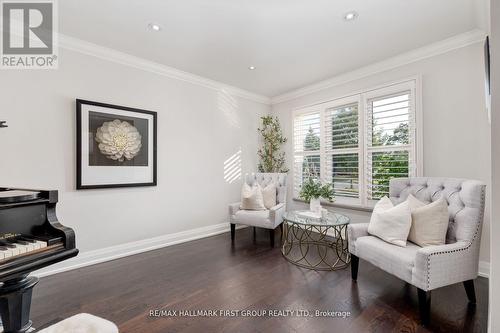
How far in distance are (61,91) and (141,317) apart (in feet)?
8.03

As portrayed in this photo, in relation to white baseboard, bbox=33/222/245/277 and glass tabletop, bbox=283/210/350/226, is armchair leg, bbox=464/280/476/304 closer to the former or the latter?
glass tabletop, bbox=283/210/350/226

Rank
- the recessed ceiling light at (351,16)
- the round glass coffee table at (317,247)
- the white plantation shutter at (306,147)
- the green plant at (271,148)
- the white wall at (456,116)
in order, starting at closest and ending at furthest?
the recessed ceiling light at (351,16) → the white wall at (456,116) → the round glass coffee table at (317,247) → the white plantation shutter at (306,147) → the green plant at (271,148)

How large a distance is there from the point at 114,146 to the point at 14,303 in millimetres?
1926

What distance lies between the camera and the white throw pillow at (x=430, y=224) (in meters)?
1.97

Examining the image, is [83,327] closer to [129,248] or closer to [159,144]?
[129,248]

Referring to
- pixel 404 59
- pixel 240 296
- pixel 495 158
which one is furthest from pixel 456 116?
pixel 240 296

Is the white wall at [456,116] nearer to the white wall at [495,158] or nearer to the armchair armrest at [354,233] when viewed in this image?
the armchair armrest at [354,233]

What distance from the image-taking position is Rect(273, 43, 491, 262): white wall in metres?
2.43

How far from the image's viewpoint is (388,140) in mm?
3123

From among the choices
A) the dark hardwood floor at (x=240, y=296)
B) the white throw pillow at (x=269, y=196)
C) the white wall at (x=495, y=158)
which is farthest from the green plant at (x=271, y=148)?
the white wall at (x=495, y=158)

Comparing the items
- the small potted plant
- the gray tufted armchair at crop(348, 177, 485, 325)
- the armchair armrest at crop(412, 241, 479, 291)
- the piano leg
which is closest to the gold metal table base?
the small potted plant

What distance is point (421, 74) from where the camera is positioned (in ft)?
9.33

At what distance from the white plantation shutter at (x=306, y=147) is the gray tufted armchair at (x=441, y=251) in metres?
1.84

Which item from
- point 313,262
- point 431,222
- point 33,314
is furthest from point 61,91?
point 431,222
